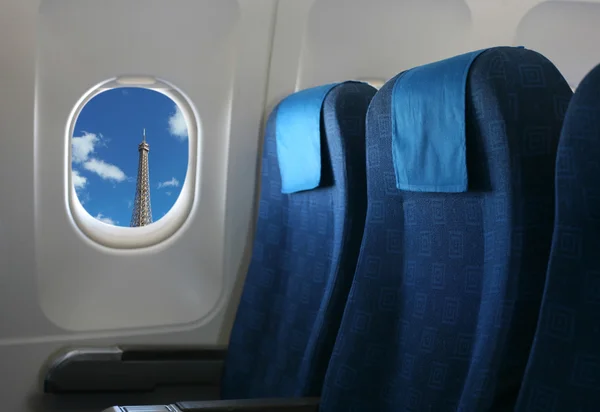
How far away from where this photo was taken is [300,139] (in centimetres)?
235

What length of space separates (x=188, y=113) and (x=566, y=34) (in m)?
1.67

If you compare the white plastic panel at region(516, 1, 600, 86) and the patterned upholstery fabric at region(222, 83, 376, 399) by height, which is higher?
the white plastic panel at region(516, 1, 600, 86)

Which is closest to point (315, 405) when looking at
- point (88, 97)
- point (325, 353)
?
point (325, 353)

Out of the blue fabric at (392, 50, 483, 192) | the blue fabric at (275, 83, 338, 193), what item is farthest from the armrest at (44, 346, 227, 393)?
the blue fabric at (392, 50, 483, 192)

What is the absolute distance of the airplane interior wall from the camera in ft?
8.98

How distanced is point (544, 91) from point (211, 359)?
1.90 meters

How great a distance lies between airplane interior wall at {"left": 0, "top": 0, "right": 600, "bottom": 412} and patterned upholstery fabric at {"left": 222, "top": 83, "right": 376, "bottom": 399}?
0.24 meters

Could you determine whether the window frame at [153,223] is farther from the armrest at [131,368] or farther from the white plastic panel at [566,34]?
the white plastic panel at [566,34]

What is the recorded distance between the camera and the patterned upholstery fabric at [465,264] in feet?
4.70

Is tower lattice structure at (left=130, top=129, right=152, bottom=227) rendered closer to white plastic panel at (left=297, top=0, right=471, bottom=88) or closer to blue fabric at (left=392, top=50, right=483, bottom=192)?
white plastic panel at (left=297, top=0, right=471, bottom=88)

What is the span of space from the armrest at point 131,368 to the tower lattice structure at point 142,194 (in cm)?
54

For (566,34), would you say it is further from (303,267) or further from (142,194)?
(142,194)

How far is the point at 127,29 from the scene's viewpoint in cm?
280

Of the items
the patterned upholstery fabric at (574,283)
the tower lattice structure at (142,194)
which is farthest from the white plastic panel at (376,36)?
the patterned upholstery fabric at (574,283)
